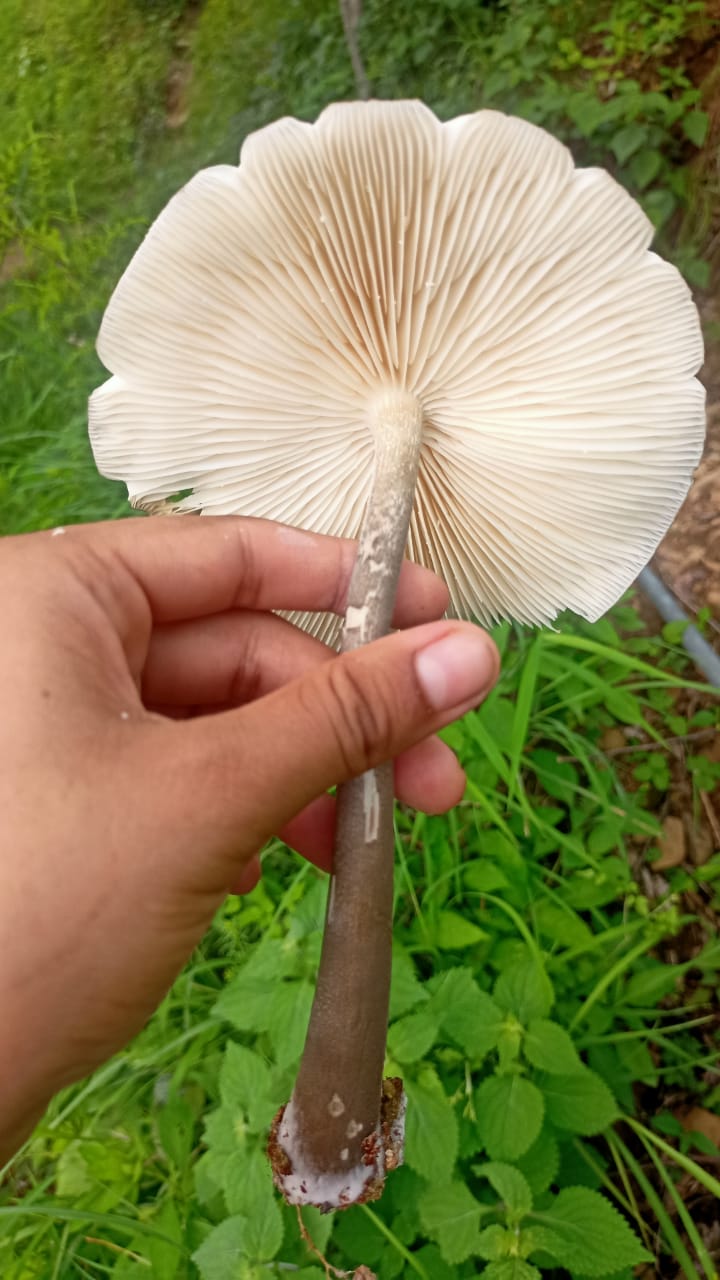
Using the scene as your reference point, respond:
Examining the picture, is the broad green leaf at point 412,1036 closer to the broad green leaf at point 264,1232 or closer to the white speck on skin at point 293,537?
the broad green leaf at point 264,1232

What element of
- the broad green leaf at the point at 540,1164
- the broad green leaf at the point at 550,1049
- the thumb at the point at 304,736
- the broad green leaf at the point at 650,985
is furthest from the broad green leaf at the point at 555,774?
the thumb at the point at 304,736

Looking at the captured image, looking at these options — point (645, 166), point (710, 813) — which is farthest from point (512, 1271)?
point (645, 166)

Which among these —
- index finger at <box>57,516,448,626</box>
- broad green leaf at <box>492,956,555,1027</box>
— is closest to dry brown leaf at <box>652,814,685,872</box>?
broad green leaf at <box>492,956,555,1027</box>

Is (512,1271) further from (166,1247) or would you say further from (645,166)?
(645,166)

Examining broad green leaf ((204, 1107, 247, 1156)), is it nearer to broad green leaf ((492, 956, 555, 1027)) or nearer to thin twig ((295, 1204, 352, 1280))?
thin twig ((295, 1204, 352, 1280))

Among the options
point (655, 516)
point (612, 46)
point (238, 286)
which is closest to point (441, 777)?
point (655, 516)
